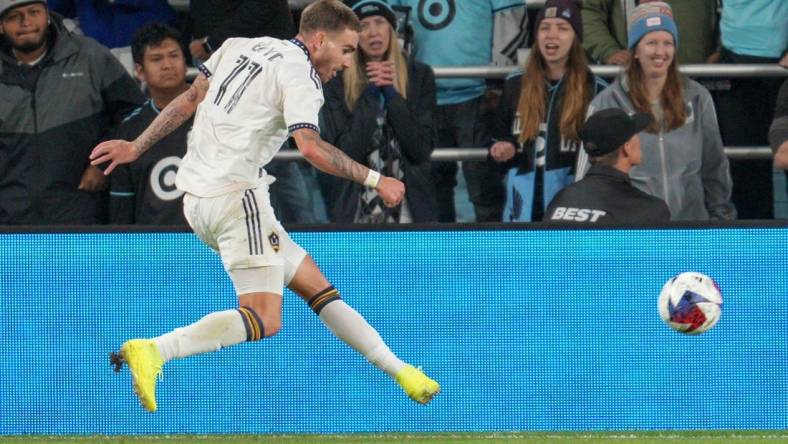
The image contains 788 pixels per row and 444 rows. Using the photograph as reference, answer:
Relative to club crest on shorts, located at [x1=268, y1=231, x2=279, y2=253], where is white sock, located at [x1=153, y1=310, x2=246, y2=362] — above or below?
below

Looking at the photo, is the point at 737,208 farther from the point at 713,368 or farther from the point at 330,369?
the point at 330,369

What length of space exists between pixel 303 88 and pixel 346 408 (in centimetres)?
191

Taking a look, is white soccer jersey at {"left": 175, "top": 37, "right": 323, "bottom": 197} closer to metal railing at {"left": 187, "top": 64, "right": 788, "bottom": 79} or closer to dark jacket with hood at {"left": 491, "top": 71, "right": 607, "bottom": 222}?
dark jacket with hood at {"left": 491, "top": 71, "right": 607, "bottom": 222}

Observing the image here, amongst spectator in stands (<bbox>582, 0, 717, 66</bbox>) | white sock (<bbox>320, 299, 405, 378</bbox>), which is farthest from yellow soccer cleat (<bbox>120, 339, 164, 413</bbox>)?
spectator in stands (<bbox>582, 0, 717, 66</bbox>)

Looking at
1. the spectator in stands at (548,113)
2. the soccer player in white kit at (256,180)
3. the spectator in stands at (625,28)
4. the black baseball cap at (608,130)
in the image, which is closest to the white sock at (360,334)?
the soccer player in white kit at (256,180)

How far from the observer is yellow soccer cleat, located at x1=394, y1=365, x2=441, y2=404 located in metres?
7.25

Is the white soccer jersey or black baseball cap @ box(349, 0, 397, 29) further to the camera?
black baseball cap @ box(349, 0, 397, 29)

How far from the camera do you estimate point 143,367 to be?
22.2ft

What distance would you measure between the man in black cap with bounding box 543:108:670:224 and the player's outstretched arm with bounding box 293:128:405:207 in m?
1.65

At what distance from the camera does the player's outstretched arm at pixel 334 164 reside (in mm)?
6809

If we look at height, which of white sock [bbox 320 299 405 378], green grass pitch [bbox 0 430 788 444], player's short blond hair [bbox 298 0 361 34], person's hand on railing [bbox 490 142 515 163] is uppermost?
player's short blond hair [bbox 298 0 361 34]

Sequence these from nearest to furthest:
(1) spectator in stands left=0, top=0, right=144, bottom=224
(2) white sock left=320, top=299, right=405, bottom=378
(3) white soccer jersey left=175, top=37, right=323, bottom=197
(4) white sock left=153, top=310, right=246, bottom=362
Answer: (4) white sock left=153, top=310, right=246, bottom=362
(3) white soccer jersey left=175, top=37, right=323, bottom=197
(2) white sock left=320, top=299, right=405, bottom=378
(1) spectator in stands left=0, top=0, right=144, bottom=224

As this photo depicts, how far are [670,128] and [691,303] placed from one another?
143cm

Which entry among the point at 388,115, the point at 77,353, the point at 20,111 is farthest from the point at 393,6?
the point at 77,353
